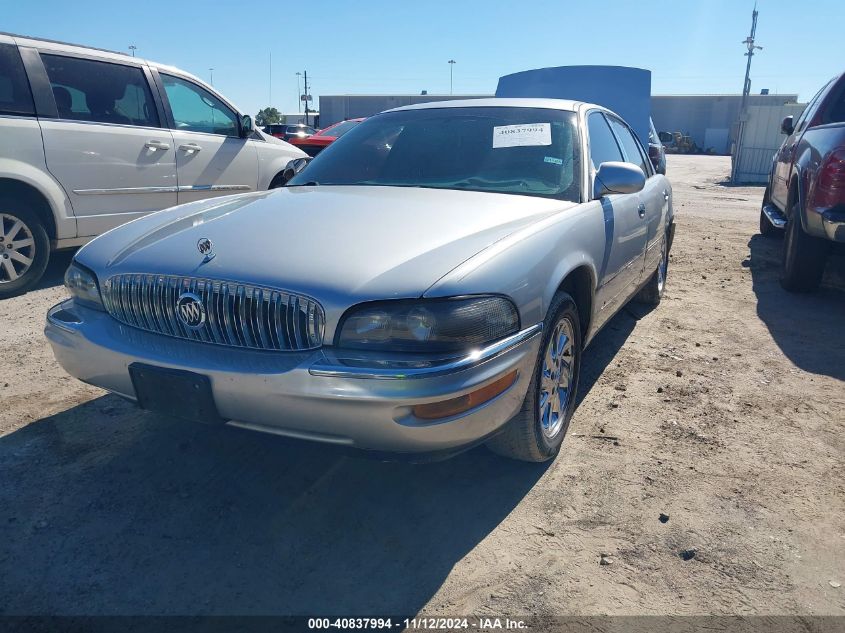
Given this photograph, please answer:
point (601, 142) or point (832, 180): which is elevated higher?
point (601, 142)

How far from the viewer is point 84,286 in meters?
2.63

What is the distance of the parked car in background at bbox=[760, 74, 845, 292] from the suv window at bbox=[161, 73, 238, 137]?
5282 millimetres

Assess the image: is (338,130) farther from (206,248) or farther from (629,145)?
(206,248)

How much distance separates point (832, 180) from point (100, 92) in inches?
233

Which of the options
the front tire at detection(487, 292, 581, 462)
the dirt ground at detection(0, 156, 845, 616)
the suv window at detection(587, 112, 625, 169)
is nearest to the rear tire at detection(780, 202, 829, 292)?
the dirt ground at detection(0, 156, 845, 616)

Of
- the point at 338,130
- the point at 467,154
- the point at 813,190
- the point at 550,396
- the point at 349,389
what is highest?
the point at 338,130

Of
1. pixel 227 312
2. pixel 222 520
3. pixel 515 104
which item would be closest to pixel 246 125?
pixel 515 104

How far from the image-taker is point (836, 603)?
206 centimetres

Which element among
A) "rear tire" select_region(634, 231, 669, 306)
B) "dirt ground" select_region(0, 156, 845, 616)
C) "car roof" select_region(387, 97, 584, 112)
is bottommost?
"dirt ground" select_region(0, 156, 845, 616)

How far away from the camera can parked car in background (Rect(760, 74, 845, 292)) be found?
15.4 feet

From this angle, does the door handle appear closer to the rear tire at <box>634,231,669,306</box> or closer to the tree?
the rear tire at <box>634,231,669,306</box>

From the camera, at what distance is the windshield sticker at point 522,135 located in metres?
3.32

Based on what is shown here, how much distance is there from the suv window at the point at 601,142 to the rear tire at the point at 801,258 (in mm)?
2180

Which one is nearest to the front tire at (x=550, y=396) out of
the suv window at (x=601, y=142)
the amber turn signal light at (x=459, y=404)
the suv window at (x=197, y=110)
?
the amber turn signal light at (x=459, y=404)
